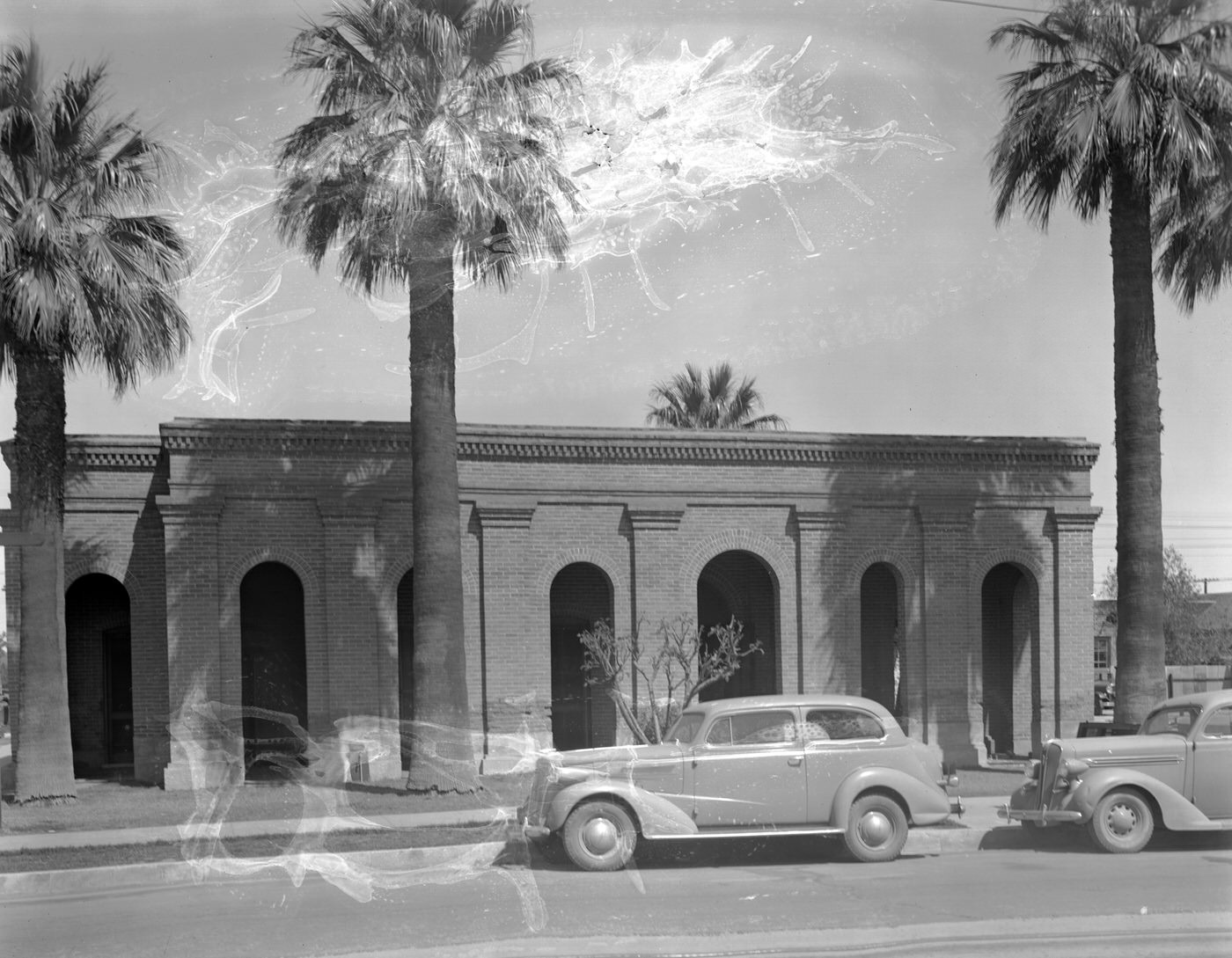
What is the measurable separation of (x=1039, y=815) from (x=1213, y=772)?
5.56 ft

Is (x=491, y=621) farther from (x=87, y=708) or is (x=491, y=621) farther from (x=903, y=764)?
(x=903, y=764)

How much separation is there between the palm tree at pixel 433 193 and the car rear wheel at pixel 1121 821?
8.37 meters

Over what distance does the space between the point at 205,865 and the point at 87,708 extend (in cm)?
1138

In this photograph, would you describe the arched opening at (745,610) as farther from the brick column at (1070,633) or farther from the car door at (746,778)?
the car door at (746,778)

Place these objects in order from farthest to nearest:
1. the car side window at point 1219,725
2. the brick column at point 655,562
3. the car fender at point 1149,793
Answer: the brick column at point 655,562 < the car side window at point 1219,725 < the car fender at point 1149,793

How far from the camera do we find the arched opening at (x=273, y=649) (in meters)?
23.0

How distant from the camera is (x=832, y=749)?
12852mm

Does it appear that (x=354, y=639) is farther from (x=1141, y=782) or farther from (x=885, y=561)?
(x=1141, y=782)

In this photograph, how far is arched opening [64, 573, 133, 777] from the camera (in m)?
23.5

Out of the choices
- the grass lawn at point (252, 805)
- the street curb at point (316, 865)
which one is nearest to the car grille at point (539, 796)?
the street curb at point (316, 865)

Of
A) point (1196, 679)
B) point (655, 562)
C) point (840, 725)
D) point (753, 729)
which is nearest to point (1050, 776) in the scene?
point (840, 725)

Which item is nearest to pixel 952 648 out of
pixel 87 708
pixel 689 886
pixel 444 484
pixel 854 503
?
pixel 854 503

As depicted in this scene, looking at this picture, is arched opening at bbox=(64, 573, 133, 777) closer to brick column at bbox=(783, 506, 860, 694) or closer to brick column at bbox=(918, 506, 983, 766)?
brick column at bbox=(783, 506, 860, 694)

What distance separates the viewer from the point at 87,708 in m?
23.6
